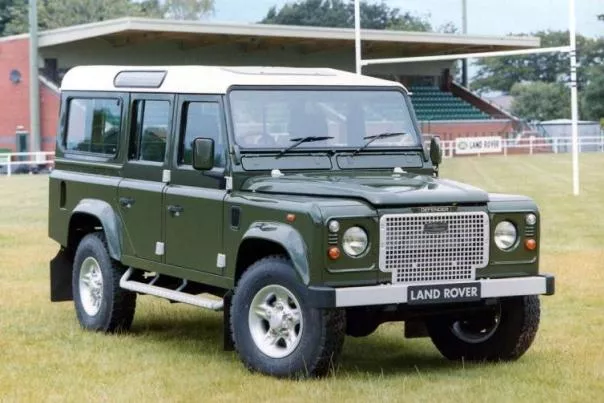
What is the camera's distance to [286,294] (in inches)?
333

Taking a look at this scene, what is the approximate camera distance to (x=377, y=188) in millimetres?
8633

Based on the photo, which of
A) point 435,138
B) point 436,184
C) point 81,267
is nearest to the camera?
point 436,184

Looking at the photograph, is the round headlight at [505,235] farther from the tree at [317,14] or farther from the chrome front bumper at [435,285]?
the tree at [317,14]

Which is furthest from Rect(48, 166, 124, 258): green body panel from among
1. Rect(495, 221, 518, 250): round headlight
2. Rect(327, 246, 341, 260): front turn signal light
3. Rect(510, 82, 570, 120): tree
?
Rect(510, 82, 570, 120): tree

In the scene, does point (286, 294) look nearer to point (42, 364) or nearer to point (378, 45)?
point (42, 364)

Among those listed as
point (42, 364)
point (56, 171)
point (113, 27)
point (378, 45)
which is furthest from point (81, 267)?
point (378, 45)

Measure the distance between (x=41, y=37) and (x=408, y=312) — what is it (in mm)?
46702

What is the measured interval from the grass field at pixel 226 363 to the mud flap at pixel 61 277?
210 millimetres

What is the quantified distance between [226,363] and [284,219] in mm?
1323

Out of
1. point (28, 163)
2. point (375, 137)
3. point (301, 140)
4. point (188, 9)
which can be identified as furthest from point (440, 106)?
point (301, 140)

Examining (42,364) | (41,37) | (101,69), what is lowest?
(42,364)

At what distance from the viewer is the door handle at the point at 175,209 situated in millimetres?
9656

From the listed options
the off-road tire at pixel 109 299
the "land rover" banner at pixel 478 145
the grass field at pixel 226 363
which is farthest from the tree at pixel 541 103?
the off-road tire at pixel 109 299

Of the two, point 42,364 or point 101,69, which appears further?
point 101,69
